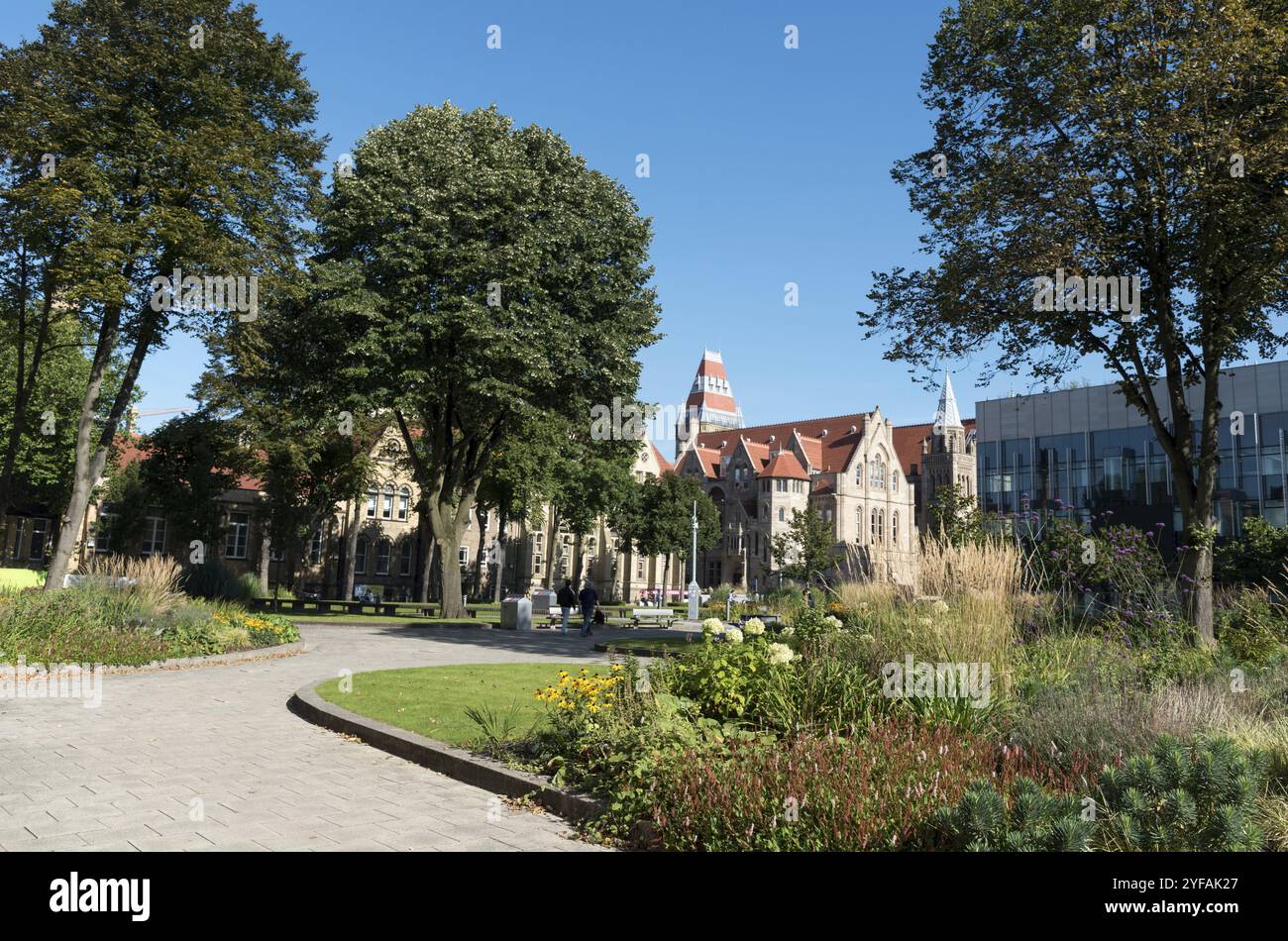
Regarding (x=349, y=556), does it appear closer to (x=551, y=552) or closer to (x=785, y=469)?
(x=551, y=552)

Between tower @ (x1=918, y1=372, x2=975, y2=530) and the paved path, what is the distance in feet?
319

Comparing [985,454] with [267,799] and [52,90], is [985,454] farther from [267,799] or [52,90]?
[267,799]

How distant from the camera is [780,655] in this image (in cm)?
749

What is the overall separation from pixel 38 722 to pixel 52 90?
55.1 ft

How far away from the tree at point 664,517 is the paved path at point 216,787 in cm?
6285

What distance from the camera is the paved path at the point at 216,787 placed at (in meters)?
5.57

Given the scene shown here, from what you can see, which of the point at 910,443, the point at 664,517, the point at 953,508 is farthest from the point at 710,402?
the point at 953,508

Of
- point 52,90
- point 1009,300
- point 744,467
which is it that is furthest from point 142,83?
point 744,467

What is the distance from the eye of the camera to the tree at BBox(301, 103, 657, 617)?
2548 cm

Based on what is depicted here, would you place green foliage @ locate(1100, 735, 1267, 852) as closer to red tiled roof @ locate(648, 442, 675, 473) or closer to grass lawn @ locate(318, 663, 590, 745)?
grass lawn @ locate(318, 663, 590, 745)

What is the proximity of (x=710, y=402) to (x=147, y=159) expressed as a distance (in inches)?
5091

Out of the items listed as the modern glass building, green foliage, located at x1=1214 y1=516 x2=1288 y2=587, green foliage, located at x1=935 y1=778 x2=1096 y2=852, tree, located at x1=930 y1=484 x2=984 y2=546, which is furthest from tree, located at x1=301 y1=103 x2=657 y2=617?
green foliage, located at x1=1214 y1=516 x2=1288 y2=587

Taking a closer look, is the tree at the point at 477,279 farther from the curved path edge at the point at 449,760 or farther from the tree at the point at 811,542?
the tree at the point at 811,542
